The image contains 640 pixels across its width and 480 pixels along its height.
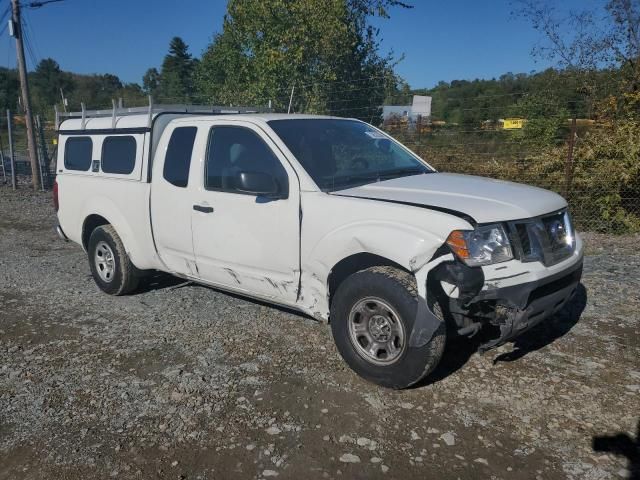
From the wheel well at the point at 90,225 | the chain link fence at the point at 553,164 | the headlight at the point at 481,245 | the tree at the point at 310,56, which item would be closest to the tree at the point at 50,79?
the tree at the point at 310,56

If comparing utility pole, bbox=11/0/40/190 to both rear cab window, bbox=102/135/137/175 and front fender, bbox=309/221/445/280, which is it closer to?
rear cab window, bbox=102/135/137/175

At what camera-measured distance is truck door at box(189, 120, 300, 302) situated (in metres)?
3.97

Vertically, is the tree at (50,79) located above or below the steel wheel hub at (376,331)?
above

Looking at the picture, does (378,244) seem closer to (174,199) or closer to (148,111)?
(174,199)

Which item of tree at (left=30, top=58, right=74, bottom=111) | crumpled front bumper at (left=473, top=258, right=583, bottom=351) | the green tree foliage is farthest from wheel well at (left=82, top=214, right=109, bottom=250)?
tree at (left=30, top=58, right=74, bottom=111)

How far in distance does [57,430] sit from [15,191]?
46.6 ft

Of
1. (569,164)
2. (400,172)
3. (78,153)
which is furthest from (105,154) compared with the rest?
(569,164)

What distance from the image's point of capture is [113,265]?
5.65 m

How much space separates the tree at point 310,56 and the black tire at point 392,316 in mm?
11067

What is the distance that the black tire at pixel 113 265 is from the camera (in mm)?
5562

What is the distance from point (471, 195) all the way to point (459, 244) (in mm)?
592

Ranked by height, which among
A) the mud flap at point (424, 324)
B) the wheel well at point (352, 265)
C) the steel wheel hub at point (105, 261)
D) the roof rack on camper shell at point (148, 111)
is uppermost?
the roof rack on camper shell at point (148, 111)

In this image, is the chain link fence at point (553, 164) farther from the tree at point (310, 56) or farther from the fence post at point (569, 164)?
the tree at point (310, 56)

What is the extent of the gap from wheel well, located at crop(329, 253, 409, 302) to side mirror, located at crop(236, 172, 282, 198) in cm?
73
